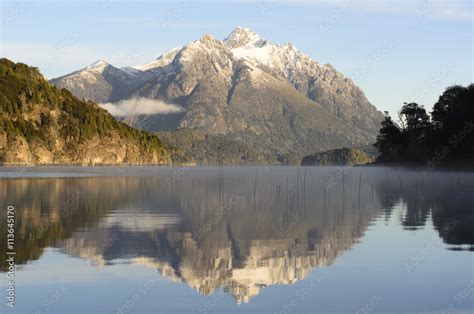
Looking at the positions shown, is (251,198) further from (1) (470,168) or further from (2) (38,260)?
(1) (470,168)

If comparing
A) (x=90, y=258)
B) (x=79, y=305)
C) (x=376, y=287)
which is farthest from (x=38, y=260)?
(x=376, y=287)

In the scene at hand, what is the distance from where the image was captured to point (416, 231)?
5212cm

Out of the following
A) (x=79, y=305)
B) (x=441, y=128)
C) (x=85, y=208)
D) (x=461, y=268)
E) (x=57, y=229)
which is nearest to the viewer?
(x=79, y=305)

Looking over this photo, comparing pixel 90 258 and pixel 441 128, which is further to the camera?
pixel 441 128

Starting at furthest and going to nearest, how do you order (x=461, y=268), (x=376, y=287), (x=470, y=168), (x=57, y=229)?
(x=470, y=168) < (x=57, y=229) < (x=461, y=268) < (x=376, y=287)

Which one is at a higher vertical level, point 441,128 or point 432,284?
point 441,128

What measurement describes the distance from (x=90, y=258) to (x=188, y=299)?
33.4 feet

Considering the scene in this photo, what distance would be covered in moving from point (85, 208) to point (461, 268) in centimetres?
3999

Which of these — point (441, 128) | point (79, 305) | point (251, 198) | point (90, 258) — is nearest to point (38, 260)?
point (90, 258)

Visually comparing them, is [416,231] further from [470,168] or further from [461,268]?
[470,168]

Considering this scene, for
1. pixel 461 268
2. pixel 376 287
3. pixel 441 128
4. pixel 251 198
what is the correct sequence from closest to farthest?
1. pixel 376 287
2. pixel 461 268
3. pixel 251 198
4. pixel 441 128

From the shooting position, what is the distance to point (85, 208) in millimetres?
67250
